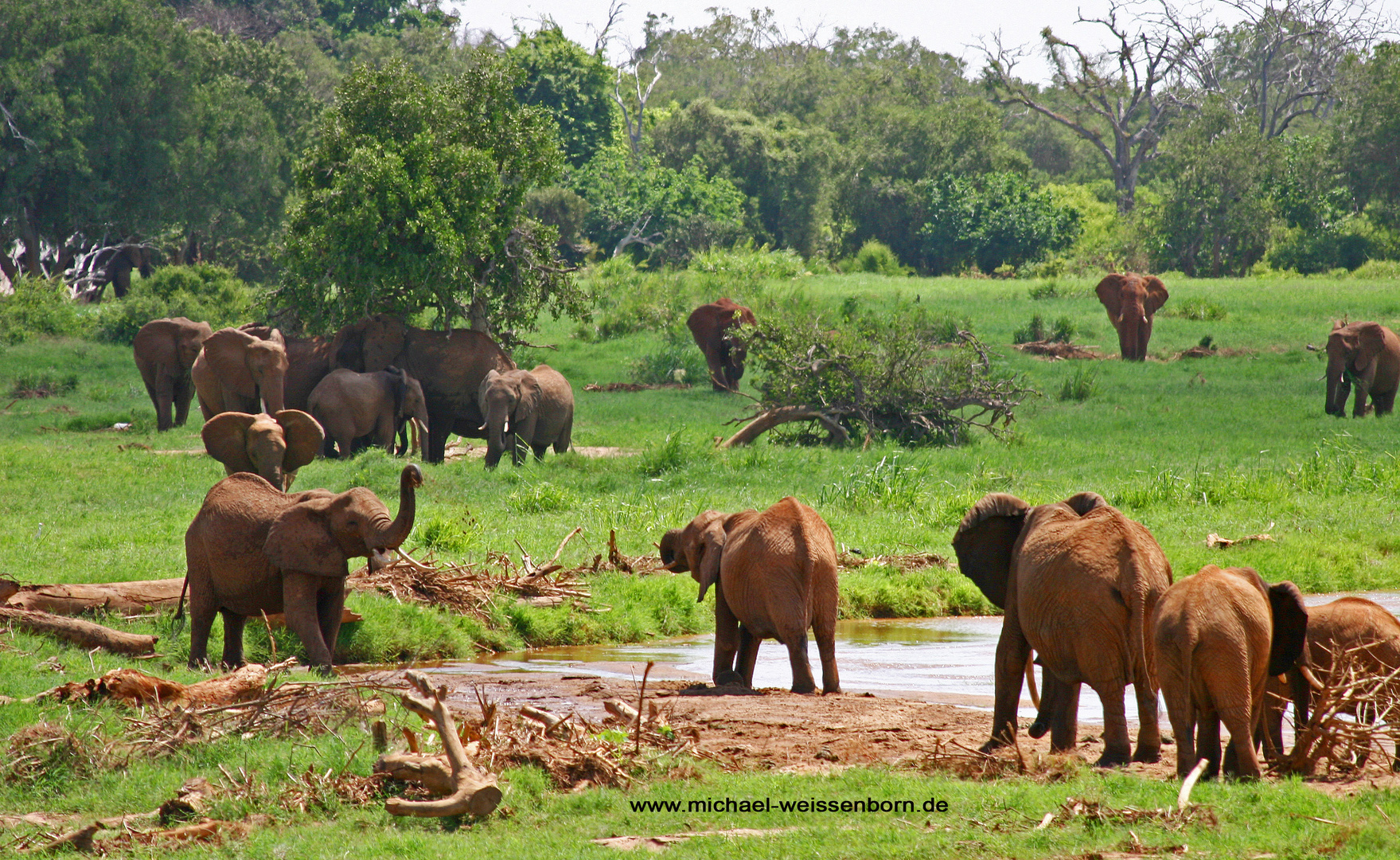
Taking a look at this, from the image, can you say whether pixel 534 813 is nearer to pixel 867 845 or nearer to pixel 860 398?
pixel 867 845

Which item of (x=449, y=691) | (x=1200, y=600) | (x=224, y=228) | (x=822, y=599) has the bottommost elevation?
(x=449, y=691)

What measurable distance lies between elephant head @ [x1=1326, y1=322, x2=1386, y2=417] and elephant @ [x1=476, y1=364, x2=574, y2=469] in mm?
11941

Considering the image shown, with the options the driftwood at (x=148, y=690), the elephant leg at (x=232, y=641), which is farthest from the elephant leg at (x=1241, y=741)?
the elephant leg at (x=232, y=641)

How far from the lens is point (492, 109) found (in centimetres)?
2339

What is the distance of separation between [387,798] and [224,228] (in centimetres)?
3841

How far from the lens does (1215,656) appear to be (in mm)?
5684

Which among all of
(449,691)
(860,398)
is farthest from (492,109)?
(449,691)

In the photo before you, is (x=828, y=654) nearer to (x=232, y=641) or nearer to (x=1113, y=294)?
(x=232, y=641)

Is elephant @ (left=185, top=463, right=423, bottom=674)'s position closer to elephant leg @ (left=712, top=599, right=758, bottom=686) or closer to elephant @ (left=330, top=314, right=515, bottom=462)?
elephant leg @ (left=712, top=599, right=758, bottom=686)

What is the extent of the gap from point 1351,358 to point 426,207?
14599mm

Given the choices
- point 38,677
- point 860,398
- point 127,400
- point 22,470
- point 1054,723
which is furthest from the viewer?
point 127,400

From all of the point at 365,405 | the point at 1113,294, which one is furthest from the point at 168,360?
the point at 1113,294

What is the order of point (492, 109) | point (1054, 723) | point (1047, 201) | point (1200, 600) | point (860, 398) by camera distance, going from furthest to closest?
1. point (1047, 201)
2. point (492, 109)
3. point (860, 398)
4. point (1054, 723)
5. point (1200, 600)

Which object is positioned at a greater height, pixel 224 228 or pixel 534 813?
pixel 224 228
